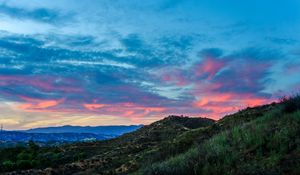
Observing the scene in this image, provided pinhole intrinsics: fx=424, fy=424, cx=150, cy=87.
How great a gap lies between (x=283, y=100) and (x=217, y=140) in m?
7.50

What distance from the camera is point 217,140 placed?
20219 millimetres

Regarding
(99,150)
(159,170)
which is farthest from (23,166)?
(159,170)

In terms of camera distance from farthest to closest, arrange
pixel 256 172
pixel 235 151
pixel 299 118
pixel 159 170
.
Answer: pixel 299 118, pixel 235 151, pixel 159 170, pixel 256 172

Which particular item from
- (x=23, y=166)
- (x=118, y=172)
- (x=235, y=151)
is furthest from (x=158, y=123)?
(x=235, y=151)

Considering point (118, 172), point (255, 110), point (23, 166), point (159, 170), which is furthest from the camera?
point (23, 166)

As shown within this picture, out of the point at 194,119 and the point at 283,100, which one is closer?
the point at 283,100

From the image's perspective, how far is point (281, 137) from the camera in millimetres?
16250

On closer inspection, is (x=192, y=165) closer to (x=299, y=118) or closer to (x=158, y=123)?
(x=299, y=118)

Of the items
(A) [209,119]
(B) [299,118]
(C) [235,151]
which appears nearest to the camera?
(C) [235,151]

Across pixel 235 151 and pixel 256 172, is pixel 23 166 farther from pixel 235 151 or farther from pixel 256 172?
pixel 256 172

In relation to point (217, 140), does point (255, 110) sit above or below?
above

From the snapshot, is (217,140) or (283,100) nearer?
(217,140)

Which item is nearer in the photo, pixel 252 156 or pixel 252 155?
pixel 252 156

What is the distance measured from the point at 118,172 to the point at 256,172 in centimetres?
1651
